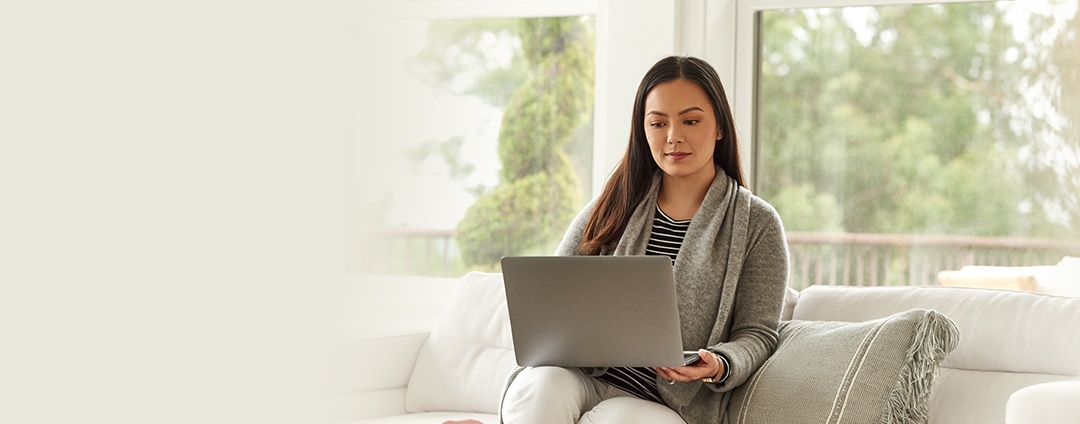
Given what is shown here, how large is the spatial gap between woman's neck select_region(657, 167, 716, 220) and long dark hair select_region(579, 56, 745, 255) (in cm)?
6

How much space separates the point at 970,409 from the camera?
2.12 metres

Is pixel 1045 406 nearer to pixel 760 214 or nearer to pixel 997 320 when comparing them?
pixel 997 320

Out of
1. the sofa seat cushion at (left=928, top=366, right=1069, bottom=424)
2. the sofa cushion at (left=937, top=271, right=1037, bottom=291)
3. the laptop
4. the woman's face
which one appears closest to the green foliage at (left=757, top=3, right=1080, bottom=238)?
the sofa cushion at (left=937, top=271, right=1037, bottom=291)

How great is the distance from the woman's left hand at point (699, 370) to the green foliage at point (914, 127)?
1.39 m

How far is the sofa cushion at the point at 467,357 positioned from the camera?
2.77 m

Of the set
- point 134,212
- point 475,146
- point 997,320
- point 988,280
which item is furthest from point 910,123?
point 134,212

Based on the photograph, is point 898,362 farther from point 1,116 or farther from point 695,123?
point 1,116

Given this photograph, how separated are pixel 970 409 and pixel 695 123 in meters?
0.75

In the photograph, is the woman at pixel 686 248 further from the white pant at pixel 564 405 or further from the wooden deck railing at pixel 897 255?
the wooden deck railing at pixel 897 255

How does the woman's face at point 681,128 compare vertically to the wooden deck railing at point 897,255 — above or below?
above

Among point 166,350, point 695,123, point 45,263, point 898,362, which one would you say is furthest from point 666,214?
point 45,263

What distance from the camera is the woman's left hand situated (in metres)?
1.97

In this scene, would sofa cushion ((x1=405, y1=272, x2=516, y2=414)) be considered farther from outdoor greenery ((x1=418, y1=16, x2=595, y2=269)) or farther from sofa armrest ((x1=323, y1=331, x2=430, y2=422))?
outdoor greenery ((x1=418, y1=16, x2=595, y2=269))

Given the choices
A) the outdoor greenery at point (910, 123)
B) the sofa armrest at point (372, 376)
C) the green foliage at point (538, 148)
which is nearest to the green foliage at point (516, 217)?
the green foliage at point (538, 148)
